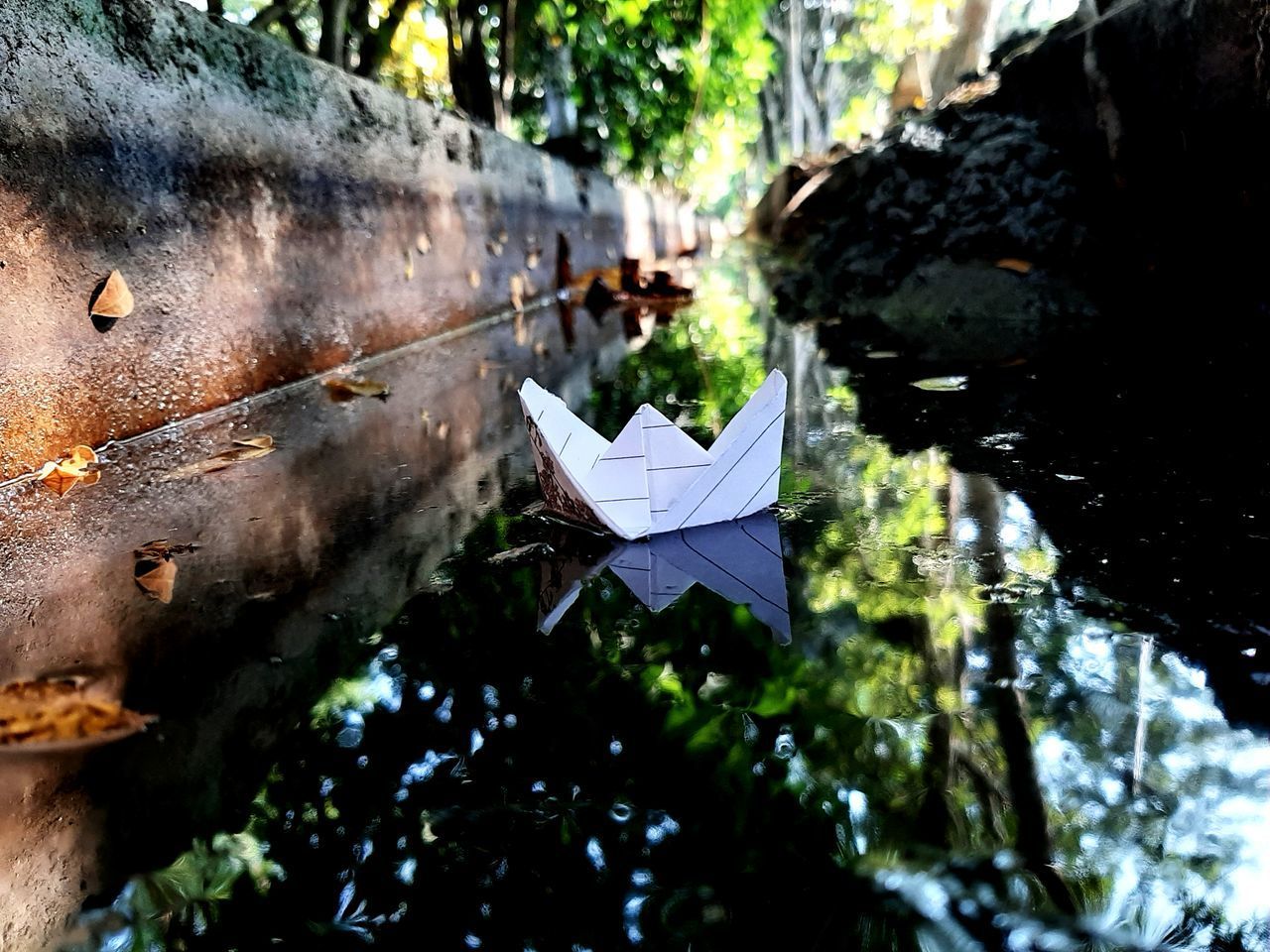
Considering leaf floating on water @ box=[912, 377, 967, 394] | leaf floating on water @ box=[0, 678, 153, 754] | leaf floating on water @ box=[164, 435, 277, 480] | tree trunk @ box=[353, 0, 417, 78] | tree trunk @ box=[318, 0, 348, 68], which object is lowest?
leaf floating on water @ box=[0, 678, 153, 754]

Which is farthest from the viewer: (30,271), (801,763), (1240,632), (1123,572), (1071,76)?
(1071,76)

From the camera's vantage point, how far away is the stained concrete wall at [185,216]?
5.97 feet

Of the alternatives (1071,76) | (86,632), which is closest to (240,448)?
(86,632)

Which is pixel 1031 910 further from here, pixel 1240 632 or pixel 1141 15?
pixel 1141 15

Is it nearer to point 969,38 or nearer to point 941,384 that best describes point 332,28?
point 941,384

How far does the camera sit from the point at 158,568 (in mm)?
1266

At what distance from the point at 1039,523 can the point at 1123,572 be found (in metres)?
0.19

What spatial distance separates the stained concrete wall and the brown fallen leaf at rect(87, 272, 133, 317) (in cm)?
2

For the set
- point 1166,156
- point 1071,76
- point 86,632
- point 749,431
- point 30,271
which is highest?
point 1071,76

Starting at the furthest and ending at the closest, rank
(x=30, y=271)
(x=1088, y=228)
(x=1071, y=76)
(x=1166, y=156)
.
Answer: (x=1071, y=76) → (x=1088, y=228) → (x=1166, y=156) → (x=30, y=271)

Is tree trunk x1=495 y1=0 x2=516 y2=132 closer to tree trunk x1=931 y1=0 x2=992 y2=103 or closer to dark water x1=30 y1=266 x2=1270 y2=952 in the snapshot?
dark water x1=30 y1=266 x2=1270 y2=952

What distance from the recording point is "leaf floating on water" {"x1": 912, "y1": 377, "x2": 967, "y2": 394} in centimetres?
226

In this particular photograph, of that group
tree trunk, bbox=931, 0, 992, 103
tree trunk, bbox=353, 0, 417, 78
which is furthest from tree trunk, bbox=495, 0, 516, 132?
tree trunk, bbox=931, 0, 992, 103

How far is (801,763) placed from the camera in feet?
2.40
